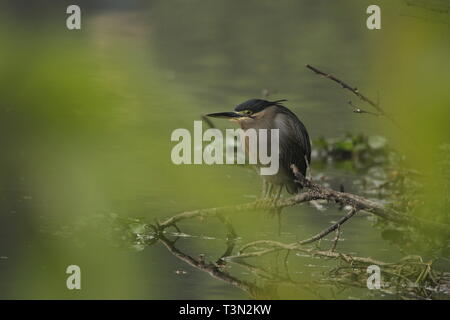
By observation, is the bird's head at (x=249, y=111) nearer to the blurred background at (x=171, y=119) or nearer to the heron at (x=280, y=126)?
the heron at (x=280, y=126)

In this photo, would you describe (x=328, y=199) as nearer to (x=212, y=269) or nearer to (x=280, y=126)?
(x=212, y=269)

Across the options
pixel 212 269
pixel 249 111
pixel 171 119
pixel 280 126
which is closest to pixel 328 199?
pixel 212 269

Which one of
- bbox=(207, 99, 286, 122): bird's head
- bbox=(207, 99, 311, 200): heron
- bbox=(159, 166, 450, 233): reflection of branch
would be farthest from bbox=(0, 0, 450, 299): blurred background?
bbox=(207, 99, 286, 122): bird's head

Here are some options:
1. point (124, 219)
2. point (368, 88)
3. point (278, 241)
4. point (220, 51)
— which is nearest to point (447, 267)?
point (278, 241)

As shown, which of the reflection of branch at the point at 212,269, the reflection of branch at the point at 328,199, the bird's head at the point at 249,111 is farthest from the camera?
the bird's head at the point at 249,111

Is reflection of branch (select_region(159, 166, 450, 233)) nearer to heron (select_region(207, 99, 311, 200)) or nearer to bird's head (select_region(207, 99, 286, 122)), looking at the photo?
heron (select_region(207, 99, 311, 200))

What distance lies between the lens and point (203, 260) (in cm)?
567

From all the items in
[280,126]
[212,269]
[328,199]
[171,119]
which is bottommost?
[212,269]

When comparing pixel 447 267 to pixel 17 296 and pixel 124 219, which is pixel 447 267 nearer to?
pixel 124 219

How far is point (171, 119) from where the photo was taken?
A: 9781 millimetres

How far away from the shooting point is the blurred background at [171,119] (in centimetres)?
545

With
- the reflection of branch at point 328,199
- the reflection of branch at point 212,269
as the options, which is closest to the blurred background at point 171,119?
the reflection of branch at point 212,269

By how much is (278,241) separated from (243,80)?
604 cm

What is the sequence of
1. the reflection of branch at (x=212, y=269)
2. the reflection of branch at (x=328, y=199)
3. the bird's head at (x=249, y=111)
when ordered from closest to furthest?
the reflection of branch at (x=212, y=269), the reflection of branch at (x=328, y=199), the bird's head at (x=249, y=111)
